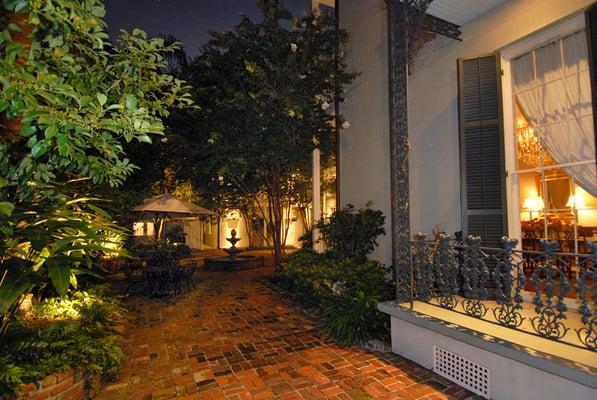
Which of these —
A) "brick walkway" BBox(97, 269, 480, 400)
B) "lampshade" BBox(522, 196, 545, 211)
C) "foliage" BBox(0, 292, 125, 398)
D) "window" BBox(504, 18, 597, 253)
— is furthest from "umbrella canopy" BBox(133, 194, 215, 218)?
"lampshade" BBox(522, 196, 545, 211)

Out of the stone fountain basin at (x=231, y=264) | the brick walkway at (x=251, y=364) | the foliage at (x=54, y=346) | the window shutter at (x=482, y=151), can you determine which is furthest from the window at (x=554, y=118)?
the stone fountain basin at (x=231, y=264)

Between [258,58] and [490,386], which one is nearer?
[490,386]

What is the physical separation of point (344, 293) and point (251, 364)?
1963 millimetres

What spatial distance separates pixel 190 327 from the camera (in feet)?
17.3

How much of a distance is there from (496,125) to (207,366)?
534 cm

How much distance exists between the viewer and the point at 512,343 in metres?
2.92

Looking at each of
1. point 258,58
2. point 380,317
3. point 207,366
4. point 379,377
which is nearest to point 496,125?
point 380,317

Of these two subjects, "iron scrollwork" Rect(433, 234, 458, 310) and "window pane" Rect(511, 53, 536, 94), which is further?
"window pane" Rect(511, 53, 536, 94)

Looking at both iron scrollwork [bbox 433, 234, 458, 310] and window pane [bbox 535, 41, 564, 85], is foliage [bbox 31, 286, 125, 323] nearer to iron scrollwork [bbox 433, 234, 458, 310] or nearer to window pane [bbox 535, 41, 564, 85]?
iron scrollwork [bbox 433, 234, 458, 310]

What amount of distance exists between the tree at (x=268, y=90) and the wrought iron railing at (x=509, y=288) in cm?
478

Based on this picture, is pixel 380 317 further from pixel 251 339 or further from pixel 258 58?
pixel 258 58

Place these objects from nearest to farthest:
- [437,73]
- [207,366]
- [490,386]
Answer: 1. [490,386]
2. [207,366]
3. [437,73]

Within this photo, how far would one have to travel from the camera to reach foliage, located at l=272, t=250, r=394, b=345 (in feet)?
15.0

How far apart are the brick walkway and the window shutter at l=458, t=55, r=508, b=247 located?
7.98ft
